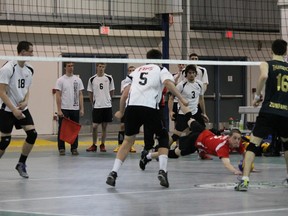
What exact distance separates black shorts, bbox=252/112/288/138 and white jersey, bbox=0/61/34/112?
12.7 ft

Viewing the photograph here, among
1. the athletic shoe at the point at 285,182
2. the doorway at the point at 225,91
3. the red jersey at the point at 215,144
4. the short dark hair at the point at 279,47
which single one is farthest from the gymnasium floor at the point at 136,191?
the doorway at the point at 225,91

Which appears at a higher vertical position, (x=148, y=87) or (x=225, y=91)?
(x=148, y=87)

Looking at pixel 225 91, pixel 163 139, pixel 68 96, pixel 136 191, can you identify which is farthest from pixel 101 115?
pixel 225 91

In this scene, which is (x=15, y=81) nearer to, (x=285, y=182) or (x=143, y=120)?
(x=143, y=120)

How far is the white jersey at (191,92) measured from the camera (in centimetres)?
1812

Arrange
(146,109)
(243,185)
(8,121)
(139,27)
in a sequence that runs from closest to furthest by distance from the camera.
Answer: (243,185), (146,109), (8,121), (139,27)

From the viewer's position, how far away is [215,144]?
14.5 m

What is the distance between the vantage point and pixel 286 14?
2164 cm

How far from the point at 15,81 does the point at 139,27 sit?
620 inches

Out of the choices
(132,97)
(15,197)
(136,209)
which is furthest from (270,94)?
(15,197)

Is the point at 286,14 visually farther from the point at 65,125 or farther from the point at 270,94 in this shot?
the point at 270,94

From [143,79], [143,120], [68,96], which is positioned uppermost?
[143,79]

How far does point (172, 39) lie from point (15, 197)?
1847 centimetres

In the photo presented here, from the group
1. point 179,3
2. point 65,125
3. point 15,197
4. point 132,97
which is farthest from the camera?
point 179,3
